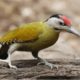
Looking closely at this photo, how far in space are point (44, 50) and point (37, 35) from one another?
118 cm

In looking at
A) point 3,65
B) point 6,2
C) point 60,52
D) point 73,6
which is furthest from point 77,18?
point 3,65

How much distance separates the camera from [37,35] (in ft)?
11.4

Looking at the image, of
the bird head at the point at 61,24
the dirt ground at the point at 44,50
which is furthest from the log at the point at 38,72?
the bird head at the point at 61,24

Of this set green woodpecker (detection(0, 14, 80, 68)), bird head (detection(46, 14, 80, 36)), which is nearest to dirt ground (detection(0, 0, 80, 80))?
green woodpecker (detection(0, 14, 80, 68))

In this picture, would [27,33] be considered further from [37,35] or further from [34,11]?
[34,11]

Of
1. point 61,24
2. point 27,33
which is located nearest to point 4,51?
point 27,33

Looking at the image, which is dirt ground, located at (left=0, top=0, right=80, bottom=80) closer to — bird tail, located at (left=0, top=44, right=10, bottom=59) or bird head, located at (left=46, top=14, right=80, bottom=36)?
bird tail, located at (left=0, top=44, right=10, bottom=59)

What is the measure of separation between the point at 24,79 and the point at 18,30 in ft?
1.08

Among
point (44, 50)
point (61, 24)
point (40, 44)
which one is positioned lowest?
point (40, 44)

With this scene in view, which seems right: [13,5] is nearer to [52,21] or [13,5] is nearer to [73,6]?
[73,6]

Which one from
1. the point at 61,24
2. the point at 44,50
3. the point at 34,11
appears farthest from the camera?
the point at 34,11

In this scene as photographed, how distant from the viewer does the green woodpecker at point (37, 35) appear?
343 cm

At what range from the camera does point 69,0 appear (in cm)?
788

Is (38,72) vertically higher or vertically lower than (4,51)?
lower
